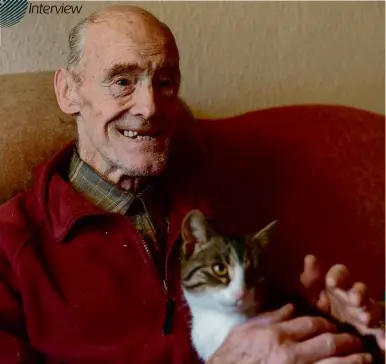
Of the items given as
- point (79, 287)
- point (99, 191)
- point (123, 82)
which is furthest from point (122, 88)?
point (79, 287)

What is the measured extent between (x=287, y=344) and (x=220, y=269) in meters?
0.11

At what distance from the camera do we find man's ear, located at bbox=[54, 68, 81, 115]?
703mm

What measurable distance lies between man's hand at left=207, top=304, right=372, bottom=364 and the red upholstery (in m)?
0.20

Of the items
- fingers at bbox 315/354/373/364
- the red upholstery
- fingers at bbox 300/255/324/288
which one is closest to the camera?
fingers at bbox 315/354/373/364

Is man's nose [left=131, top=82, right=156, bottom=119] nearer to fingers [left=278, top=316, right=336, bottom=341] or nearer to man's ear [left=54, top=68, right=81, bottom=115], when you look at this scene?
man's ear [left=54, top=68, right=81, bottom=115]

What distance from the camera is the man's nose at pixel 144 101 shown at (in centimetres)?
67

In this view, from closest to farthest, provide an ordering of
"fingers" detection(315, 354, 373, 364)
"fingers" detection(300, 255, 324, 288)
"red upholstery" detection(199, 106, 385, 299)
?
"fingers" detection(315, 354, 373, 364) < "fingers" detection(300, 255, 324, 288) < "red upholstery" detection(199, 106, 385, 299)

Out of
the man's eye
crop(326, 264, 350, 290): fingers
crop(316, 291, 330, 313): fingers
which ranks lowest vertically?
crop(316, 291, 330, 313): fingers

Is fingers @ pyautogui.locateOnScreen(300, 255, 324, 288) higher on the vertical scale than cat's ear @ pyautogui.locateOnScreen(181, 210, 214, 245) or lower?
lower

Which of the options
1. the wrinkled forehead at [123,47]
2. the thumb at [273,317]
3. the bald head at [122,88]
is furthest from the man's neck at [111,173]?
the thumb at [273,317]

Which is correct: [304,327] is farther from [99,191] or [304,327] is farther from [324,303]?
[99,191]

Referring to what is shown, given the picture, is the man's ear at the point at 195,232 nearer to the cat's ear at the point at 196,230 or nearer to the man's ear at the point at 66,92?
the cat's ear at the point at 196,230

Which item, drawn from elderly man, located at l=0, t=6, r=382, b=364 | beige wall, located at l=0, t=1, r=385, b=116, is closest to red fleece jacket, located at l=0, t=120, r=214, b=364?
elderly man, located at l=0, t=6, r=382, b=364

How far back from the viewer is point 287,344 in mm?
648
